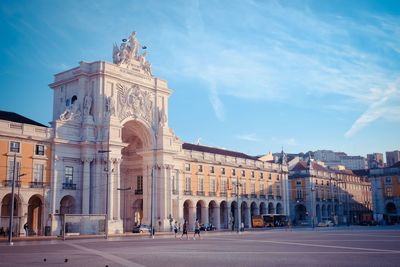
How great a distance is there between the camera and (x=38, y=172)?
57.7m

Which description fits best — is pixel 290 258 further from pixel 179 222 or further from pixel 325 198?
pixel 325 198

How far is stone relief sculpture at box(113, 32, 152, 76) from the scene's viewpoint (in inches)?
2757

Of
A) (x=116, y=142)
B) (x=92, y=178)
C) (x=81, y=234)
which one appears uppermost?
(x=116, y=142)

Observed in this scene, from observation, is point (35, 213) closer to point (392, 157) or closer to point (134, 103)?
point (134, 103)

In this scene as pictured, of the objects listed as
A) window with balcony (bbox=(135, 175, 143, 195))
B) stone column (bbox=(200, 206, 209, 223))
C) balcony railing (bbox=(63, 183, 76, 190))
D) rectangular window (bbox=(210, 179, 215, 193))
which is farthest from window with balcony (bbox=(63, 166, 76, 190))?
rectangular window (bbox=(210, 179, 215, 193))

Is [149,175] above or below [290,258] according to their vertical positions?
above

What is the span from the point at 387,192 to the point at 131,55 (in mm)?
70771

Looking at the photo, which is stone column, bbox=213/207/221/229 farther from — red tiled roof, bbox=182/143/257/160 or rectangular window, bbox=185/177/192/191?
red tiled roof, bbox=182/143/257/160

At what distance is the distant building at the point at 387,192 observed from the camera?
10675 centimetres

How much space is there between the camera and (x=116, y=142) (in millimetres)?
63750

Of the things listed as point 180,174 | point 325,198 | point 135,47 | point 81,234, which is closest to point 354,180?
point 325,198

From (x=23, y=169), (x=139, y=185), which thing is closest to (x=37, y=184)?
(x=23, y=169)

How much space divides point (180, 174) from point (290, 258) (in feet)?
183

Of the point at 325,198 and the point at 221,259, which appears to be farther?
the point at 325,198
